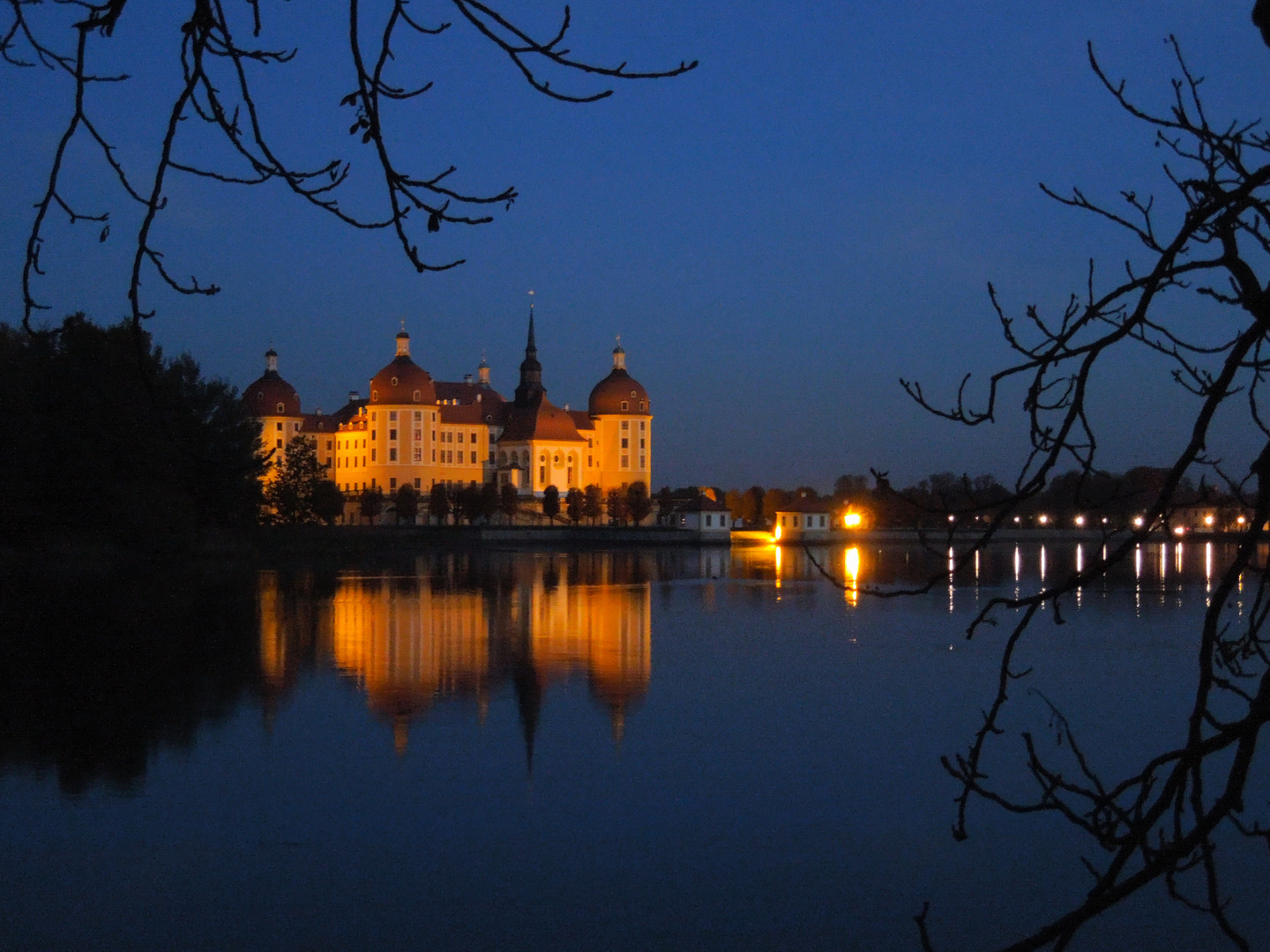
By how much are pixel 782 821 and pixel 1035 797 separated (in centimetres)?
190

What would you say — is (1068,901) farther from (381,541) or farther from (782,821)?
(381,541)

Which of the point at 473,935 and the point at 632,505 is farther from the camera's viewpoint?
the point at 632,505

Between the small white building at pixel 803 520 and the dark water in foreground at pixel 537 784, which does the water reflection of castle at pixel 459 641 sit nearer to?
the dark water in foreground at pixel 537 784

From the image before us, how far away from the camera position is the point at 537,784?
1013cm

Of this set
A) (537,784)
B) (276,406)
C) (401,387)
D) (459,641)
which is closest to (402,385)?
(401,387)

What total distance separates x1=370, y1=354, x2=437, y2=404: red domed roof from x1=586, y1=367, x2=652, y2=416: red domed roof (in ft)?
37.2

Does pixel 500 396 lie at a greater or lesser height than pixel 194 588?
greater

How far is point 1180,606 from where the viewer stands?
87.1 feet

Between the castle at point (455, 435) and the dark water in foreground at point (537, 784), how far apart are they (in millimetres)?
56444

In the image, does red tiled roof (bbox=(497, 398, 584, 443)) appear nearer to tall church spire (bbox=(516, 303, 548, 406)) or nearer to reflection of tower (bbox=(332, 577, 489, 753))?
tall church spire (bbox=(516, 303, 548, 406))

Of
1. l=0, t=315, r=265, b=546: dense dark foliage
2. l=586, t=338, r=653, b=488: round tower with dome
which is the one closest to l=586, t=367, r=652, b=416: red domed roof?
l=586, t=338, r=653, b=488: round tower with dome

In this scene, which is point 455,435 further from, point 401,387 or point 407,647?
point 407,647

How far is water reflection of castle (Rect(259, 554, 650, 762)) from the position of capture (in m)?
14.6

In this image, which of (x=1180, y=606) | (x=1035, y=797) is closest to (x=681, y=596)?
(x=1180, y=606)
